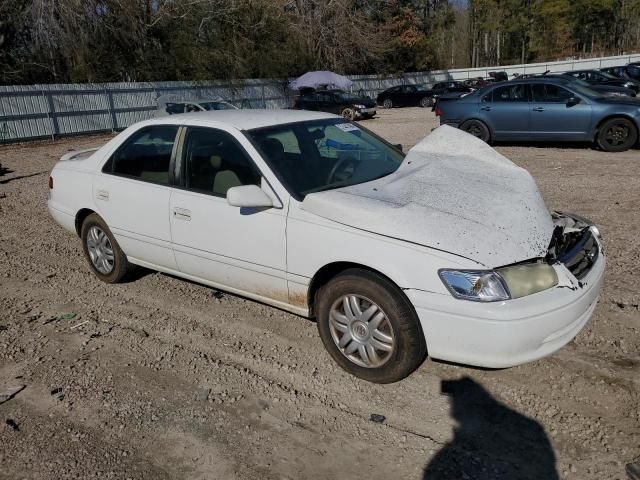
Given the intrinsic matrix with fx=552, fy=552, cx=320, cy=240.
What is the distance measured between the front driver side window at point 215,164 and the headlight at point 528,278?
1776 mm

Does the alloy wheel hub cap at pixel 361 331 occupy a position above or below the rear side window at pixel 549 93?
below

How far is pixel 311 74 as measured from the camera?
105ft

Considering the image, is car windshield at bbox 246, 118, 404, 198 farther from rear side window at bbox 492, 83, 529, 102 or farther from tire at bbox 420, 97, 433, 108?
tire at bbox 420, 97, 433, 108

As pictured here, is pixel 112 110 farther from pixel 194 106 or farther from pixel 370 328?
pixel 370 328

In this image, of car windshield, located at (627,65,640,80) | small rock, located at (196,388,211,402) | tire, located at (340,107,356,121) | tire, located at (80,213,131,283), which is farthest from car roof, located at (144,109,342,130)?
car windshield, located at (627,65,640,80)

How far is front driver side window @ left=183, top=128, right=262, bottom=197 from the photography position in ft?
12.9

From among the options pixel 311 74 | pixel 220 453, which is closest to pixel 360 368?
pixel 220 453

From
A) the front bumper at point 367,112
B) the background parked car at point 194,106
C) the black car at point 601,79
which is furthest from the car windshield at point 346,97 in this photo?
the black car at point 601,79

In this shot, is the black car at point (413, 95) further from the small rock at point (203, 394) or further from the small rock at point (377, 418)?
the small rock at point (377, 418)

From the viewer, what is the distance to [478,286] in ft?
9.64

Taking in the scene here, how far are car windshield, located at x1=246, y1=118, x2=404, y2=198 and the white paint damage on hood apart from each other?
0.58ft

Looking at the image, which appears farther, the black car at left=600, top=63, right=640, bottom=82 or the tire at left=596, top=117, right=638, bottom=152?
the black car at left=600, top=63, right=640, bottom=82

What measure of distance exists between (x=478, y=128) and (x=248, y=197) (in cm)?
1056

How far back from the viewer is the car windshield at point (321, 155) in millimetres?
3838
